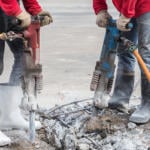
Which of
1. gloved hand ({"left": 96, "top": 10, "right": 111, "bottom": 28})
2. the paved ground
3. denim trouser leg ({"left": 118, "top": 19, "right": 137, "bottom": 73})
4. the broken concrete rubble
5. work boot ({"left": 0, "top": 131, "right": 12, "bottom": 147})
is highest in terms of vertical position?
gloved hand ({"left": 96, "top": 10, "right": 111, "bottom": 28})

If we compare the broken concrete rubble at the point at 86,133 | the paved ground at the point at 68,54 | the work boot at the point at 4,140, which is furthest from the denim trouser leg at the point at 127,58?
the work boot at the point at 4,140

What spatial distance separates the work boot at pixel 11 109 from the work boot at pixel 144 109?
32.6 inches

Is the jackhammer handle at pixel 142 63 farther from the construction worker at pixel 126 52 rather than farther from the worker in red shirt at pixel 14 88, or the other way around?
the worker in red shirt at pixel 14 88

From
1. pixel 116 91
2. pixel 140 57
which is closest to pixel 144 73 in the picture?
pixel 140 57

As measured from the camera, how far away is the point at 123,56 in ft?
16.7

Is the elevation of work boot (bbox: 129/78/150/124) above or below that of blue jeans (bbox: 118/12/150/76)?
below

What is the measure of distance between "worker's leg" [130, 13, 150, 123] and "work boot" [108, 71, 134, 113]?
24cm

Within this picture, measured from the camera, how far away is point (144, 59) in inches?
189

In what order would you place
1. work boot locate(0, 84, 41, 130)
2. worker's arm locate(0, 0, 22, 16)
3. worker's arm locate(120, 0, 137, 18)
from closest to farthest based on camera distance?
1. worker's arm locate(0, 0, 22, 16)
2. worker's arm locate(120, 0, 137, 18)
3. work boot locate(0, 84, 41, 130)

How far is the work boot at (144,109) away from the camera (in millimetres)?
4887

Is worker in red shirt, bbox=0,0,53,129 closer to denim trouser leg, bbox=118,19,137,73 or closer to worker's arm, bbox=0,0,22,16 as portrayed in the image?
worker's arm, bbox=0,0,22,16

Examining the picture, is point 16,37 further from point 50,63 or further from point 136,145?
point 50,63

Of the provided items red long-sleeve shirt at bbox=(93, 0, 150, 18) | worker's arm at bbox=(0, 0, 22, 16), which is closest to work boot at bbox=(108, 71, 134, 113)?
red long-sleeve shirt at bbox=(93, 0, 150, 18)

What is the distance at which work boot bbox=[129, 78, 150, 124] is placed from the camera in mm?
4887
